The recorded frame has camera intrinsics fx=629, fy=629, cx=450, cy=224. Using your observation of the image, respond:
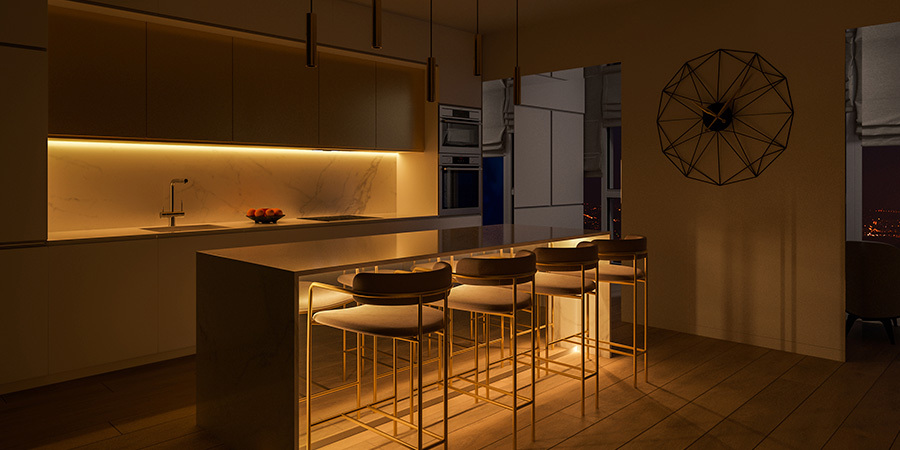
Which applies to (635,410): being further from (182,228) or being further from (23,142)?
(23,142)

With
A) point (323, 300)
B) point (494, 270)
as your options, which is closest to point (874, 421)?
point (494, 270)

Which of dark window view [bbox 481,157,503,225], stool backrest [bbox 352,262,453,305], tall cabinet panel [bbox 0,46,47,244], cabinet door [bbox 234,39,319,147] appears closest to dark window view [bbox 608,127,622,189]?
dark window view [bbox 481,157,503,225]

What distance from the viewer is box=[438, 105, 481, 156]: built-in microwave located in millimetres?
5879

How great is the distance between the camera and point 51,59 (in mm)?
3820

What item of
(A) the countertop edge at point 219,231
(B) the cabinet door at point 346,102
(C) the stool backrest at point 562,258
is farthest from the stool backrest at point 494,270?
(B) the cabinet door at point 346,102

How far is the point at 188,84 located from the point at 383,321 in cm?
278

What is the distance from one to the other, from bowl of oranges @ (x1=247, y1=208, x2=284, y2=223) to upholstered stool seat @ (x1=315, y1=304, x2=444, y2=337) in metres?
2.39

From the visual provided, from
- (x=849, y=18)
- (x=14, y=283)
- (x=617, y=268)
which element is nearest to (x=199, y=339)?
(x=14, y=283)

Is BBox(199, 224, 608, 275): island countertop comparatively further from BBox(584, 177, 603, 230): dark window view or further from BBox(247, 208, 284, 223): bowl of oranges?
BBox(584, 177, 603, 230): dark window view

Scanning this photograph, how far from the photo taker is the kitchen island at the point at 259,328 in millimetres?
2463

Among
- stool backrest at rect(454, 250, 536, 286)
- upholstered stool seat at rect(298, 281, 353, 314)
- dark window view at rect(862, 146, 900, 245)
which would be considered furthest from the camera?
dark window view at rect(862, 146, 900, 245)

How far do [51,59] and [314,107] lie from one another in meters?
1.87

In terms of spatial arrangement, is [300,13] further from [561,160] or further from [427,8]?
[561,160]

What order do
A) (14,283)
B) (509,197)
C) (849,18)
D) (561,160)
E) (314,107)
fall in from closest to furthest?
(14,283), (849,18), (314,107), (509,197), (561,160)
